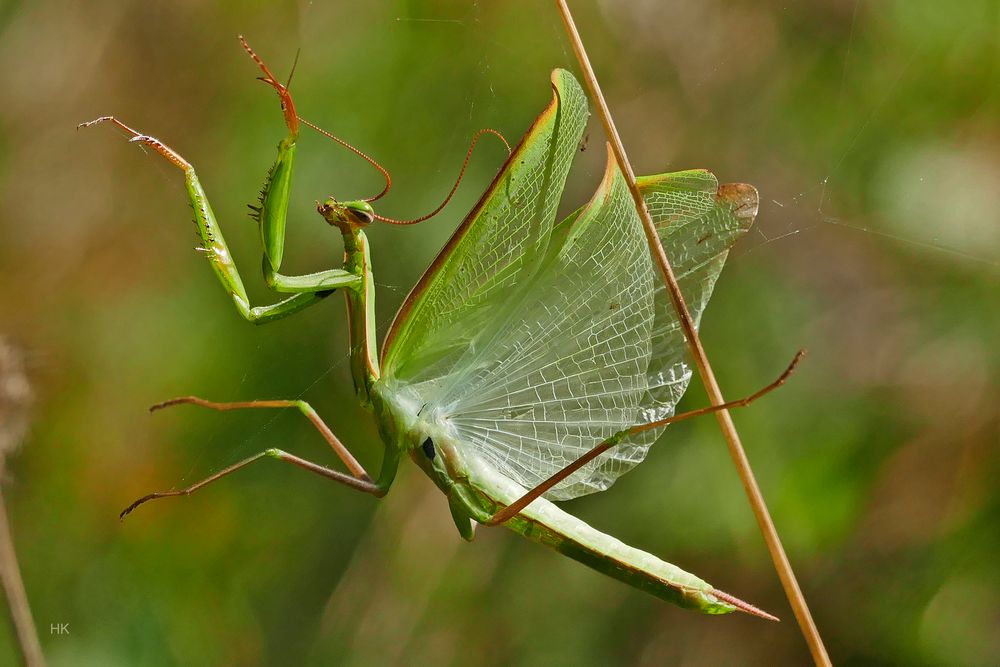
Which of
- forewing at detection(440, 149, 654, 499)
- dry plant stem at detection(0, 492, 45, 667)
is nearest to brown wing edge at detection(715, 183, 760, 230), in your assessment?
forewing at detection(440, 149, 654, 499)

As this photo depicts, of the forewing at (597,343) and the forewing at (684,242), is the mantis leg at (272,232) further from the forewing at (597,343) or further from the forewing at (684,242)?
the forewing at (684,242)

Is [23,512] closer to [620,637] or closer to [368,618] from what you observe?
[368,618]

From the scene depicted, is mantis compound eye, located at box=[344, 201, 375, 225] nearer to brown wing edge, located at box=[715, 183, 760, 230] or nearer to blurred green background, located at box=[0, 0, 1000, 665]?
brown wing edge, located at box=[715, 183, 760, 230]

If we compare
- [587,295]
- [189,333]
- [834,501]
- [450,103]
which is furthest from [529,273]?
[834,501]

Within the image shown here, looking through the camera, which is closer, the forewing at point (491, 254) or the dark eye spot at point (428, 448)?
the forewing at point (491, 254)

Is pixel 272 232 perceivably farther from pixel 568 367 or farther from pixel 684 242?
pixel 684 242

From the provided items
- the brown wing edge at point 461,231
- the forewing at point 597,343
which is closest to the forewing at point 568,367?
the forewing at point 597,343

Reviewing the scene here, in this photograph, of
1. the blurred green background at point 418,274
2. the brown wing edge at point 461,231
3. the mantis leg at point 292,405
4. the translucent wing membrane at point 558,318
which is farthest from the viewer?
the blurred green background at point 418,274

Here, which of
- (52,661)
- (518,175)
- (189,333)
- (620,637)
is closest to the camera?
→ (518,175)
